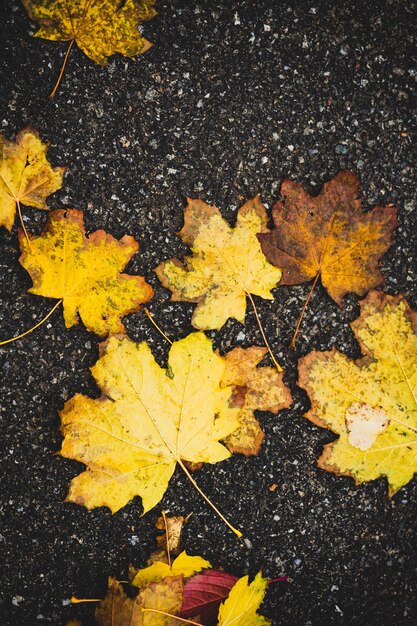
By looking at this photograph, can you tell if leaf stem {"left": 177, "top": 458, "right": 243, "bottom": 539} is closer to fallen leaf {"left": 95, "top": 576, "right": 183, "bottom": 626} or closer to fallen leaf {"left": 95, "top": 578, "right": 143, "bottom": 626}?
fallen leaf {"left": 95, "top": 576, "right": 183, "bottom": 626}

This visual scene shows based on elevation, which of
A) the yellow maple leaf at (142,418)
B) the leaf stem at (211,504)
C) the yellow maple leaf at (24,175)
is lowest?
the leaf stem at (211,504)

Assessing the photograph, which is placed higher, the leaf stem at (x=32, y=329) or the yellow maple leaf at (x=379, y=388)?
the yellow maple leaf at (x=379, y=388)

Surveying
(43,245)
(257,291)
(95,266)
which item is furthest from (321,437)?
(43,245)

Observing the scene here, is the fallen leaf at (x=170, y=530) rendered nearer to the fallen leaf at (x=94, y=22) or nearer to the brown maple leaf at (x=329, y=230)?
the brown maple leaf at (x=329, y=230)

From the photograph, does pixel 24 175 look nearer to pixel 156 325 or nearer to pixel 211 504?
pixel 156 325

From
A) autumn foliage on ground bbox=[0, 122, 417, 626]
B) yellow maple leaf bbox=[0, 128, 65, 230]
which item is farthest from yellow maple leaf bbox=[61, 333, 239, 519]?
yellow maple leaf bbox=[0, 128, 65, 230]

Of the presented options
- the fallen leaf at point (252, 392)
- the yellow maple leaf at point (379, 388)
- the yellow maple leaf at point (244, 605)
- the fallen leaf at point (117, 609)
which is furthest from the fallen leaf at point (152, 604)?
the yellow maple leaf at point (379, 388)

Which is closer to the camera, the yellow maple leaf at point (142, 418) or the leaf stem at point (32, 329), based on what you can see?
the yellow maple leaf at point (142, 418)
